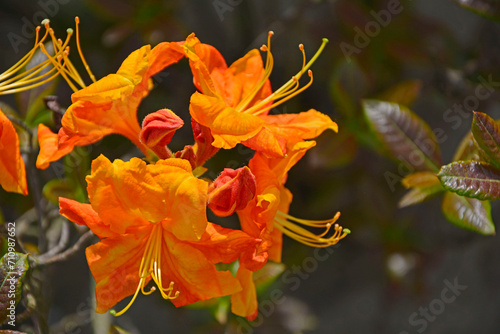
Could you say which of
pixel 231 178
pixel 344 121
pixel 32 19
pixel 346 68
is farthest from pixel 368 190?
pixel 32 19

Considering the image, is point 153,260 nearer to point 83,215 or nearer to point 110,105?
point 83,215

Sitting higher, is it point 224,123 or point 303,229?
point 224,123

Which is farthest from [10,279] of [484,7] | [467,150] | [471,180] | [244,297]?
[484,7]

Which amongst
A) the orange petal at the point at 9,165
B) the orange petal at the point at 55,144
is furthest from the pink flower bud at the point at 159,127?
the orange petal at the point at 9,165

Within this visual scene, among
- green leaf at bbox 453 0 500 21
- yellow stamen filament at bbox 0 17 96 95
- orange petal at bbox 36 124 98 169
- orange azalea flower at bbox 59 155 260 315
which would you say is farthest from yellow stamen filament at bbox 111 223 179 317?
green leaf at bbox 453 0 500 21

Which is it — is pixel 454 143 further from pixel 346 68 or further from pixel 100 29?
pixel 100 29

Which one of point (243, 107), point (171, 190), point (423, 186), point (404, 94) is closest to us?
point (171, 190)
